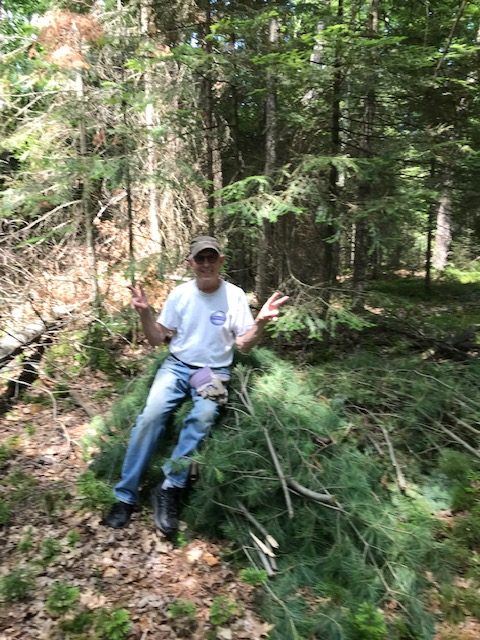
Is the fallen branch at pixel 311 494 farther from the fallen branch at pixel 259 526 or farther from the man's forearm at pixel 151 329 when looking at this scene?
the man's forearm at pixel 151 329

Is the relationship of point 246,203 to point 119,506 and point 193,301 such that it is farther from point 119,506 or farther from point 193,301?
point 119,506

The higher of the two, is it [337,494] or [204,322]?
[204,322]

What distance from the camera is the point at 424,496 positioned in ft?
13.1

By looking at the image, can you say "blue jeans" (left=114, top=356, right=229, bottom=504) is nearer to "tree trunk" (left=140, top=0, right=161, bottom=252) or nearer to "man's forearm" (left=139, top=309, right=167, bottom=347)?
"man's forearm" (left=139, top=309, right=167, bottom=347)

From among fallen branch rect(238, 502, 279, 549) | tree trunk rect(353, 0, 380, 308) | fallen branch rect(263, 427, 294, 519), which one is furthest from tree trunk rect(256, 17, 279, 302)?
fallen branch rect(238, 502, 279, 549)

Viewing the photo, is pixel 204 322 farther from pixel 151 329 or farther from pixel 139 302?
pixel 139 302

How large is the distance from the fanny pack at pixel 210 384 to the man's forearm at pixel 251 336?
32 cm

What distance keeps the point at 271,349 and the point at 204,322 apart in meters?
2.78

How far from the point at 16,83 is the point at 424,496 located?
8483 mm

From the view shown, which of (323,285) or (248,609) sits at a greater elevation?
(323,285)

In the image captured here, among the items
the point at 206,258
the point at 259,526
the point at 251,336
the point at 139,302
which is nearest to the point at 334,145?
the point at 206,258

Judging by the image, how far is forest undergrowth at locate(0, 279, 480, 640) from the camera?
9.83 ft

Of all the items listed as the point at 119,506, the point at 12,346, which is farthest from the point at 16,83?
the point at 119,506

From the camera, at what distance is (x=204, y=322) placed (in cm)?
405
